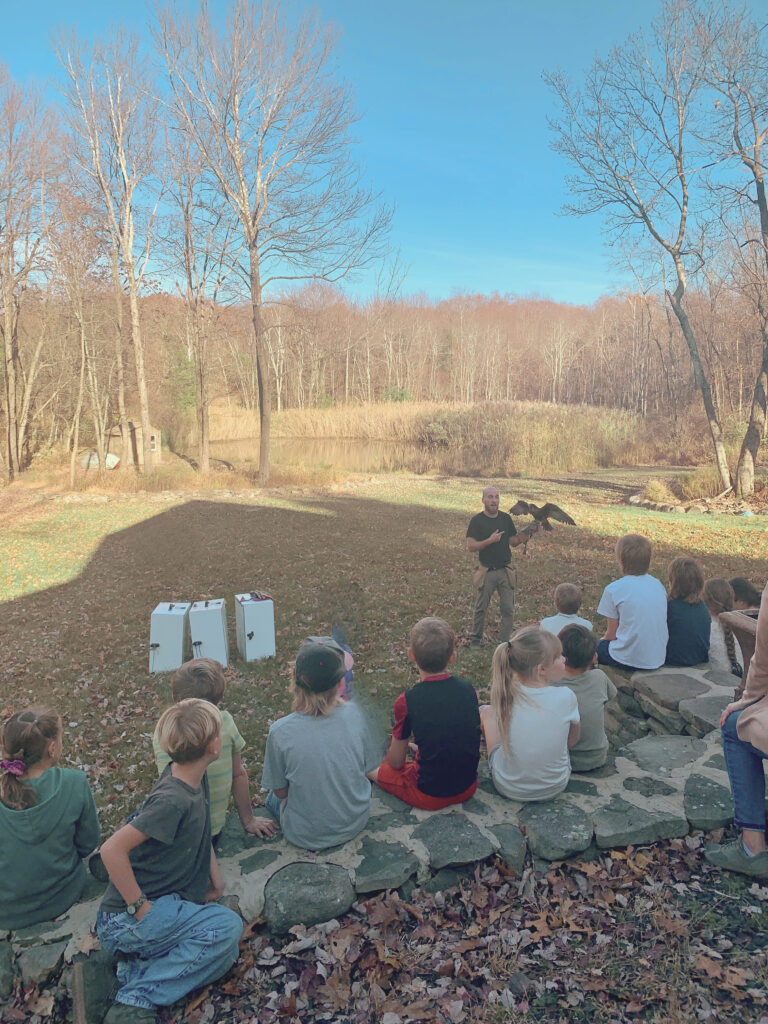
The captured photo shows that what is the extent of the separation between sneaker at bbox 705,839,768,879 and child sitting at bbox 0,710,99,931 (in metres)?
2.62

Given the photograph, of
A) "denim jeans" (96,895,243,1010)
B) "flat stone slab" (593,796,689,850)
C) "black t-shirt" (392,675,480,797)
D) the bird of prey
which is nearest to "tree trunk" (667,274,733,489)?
the bird of prey

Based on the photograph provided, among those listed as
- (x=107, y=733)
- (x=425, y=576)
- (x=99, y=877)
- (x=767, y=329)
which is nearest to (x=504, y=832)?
(x=99, y=877)

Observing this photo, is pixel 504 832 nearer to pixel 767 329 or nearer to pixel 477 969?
pixel 477 969

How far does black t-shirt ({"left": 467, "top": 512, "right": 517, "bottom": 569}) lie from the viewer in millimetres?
5648

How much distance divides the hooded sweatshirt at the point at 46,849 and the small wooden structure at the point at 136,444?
2133 cm

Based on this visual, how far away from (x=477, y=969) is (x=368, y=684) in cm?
303

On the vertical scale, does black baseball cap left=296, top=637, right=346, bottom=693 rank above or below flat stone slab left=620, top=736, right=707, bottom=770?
above

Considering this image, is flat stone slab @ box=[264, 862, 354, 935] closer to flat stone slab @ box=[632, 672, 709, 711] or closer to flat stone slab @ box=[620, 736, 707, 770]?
flat stone slab @ box=[620, 736, 707, 770]

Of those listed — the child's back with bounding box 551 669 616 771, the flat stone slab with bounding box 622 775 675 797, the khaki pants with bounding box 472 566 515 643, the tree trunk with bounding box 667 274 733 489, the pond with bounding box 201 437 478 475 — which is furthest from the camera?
the pond with bounding box 201 437 478 475

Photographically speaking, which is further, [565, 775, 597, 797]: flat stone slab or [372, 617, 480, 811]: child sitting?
[565, 775, 597, 797]: flat stone slab

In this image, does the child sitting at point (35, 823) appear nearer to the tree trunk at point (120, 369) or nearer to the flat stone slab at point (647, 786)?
the flat stone slab at point (647, 786)

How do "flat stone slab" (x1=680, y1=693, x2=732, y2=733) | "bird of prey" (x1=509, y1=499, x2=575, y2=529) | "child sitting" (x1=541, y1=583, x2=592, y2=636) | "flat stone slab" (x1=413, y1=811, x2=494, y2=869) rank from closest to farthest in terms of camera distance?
1. "flat stone slab" (x1=413, y1=811, x2=494, y2=869)
2. "flat stone slab" (x1=680, y1=693, x2=732, y2=733)
3. "child sitting" (x1=541, y1=583, x2=592, y2=636)
4. "bird of prey" (x1=509, y1=499, x2=575, y2=529)

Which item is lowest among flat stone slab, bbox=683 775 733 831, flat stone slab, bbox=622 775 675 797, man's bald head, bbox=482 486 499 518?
flat stone slab, bbox=622 775 675 797

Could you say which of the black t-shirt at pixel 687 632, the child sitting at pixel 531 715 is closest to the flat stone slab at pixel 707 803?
the child sitting at pixel 531 715
